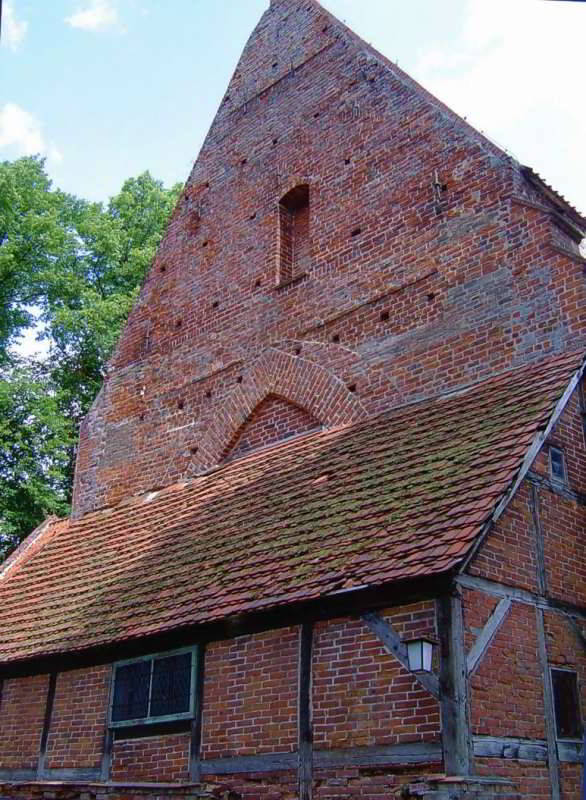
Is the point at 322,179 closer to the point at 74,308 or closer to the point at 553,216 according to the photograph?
the point at 553,216

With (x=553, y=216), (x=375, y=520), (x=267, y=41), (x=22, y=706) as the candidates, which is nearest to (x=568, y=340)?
(x=553, y=216)

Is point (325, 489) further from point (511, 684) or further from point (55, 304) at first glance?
point (55, 304)

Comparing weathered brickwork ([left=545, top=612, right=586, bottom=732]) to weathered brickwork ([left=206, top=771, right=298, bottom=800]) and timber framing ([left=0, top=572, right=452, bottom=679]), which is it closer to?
A: timber framing ([left=0, top=572, right=452, bottom=679])

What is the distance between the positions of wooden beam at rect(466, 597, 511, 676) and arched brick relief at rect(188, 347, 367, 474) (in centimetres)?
383

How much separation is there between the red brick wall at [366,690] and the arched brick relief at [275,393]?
12.4ft

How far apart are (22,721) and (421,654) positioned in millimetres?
5907

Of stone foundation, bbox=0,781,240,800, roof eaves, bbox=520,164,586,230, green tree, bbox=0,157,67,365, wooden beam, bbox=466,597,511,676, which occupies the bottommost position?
stone foundation, bbox=0,781,240,800

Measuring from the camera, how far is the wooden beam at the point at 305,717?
7195mm

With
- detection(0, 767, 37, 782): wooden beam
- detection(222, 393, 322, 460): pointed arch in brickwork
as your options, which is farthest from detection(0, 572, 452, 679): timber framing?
detection(222, 393, 322, 460): pointed arch in brickwork

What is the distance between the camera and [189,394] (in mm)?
13383

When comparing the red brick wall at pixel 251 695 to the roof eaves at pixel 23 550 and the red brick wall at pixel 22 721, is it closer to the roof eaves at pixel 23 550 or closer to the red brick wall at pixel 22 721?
the red brick wall at pixel 22 721

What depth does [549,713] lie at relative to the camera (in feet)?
23.7

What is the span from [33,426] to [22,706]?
30.8 ft

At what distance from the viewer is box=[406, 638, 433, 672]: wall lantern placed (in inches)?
258
